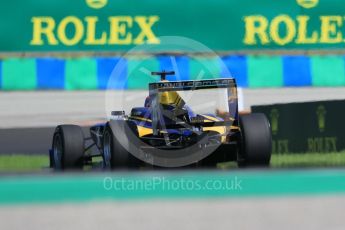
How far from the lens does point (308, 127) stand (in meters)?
11.4

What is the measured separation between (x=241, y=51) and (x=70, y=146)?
27.6ft

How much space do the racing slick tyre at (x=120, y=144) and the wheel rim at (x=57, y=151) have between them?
87 centimetres

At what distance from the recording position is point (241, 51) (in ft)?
55.3

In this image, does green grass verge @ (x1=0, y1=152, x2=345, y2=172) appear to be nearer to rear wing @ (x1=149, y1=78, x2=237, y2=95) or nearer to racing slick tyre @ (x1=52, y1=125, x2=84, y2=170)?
racing slick tyre @ (x1=52, y1=125, x2=84, y2=170)

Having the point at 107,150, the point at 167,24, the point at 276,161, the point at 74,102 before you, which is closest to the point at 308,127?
the point at 276,161

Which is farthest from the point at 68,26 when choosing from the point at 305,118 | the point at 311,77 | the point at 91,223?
the point at 91,223

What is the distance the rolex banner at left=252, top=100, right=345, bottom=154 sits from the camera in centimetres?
1111

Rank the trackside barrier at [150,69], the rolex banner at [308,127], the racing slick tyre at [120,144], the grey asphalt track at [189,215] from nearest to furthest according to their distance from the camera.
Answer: the grey asphalt track at [189,215], the racing slick tyre at [120,144], the rolex banner at [308,127], the trackside barrier at [150,69]

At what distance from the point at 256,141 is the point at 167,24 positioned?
8745 millimetres

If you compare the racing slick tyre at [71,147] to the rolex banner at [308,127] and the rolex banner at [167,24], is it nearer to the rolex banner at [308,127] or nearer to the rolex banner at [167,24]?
the rolex banner at [308,127]

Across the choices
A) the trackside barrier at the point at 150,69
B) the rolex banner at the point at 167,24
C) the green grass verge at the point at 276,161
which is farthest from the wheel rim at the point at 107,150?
the rolex banner at the point at 167,24

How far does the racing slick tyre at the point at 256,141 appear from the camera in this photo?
27.4ft

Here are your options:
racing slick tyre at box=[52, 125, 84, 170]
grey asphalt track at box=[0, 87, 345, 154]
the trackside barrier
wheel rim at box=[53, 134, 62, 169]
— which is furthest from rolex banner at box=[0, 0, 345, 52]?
racing slick tyre at box=[52, 125, 84, 170]

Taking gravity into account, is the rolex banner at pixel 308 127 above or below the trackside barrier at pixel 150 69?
below
